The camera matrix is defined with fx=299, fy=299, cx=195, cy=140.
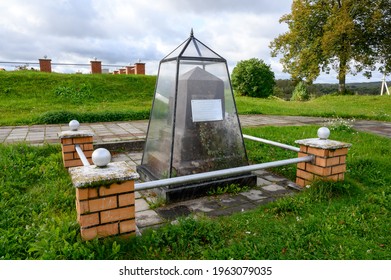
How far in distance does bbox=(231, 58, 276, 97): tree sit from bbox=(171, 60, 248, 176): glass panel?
25.1 m

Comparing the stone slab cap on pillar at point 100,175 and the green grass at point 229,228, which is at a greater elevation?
the stone slab cap on pillar at point 100,175

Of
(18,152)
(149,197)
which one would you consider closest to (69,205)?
(149,197)

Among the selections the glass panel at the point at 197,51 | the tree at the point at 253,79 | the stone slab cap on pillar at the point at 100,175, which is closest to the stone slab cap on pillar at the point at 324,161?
the glass panel at the point at 197,51

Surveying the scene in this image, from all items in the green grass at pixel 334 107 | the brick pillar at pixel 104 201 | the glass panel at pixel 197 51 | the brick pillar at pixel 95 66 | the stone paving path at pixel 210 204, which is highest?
the brick pillar at pixel 95 66

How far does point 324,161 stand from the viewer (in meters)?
3.43

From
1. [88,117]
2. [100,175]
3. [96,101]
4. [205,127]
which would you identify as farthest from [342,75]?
[100,175]

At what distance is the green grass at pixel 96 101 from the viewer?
9.62 m

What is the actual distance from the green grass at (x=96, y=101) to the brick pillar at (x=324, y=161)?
656 cm

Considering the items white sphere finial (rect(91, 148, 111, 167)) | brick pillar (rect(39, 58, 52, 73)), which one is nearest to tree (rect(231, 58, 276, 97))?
brick pillar (rect(39, 58, 52, 73))

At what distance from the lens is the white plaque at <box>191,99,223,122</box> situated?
3.56 meters

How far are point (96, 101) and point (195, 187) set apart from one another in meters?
11.4

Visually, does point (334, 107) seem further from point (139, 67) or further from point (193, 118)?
point (139, 67)

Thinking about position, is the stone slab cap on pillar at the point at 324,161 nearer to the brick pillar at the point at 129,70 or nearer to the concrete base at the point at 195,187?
the concrete base at the point at 195,187

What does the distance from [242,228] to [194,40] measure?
7.53 feet
